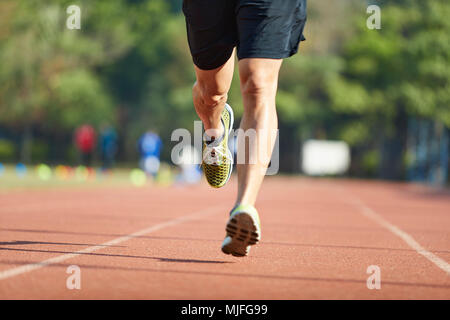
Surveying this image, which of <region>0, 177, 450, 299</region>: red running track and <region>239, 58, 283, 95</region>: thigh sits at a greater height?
<region>239, 58, 283, 95</region>: thigh

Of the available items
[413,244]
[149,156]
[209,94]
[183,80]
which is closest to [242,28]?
[209,94]

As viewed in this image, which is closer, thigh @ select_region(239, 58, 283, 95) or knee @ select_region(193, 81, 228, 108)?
thigh @ select_region(239, 58, 283, 95)

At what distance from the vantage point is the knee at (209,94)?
5.45 meters

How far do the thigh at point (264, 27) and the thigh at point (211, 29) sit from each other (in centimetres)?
17

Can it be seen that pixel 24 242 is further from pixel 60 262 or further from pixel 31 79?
pixel 31 79

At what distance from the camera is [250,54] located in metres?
4.52

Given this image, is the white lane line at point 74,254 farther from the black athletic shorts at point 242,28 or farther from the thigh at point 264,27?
the thigh at point 264,27

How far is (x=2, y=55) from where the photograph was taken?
122ft

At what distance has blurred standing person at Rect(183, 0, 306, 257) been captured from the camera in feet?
14.1

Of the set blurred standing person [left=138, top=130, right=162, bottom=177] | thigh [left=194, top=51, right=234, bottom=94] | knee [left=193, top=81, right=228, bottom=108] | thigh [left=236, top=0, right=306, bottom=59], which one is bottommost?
blurred standing person [left=138, top=130, right=162, bottom=177]

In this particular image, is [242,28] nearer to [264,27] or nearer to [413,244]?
[264,27]

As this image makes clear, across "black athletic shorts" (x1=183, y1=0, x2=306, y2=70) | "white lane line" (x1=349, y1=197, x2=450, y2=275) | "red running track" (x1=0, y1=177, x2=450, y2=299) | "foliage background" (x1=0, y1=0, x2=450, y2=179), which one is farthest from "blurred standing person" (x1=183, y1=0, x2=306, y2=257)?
"foliage background" (x1=0, y1=0, x2=450, y2=179)

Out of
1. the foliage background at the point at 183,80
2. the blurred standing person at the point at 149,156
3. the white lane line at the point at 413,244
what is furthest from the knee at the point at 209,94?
the foliage background at the point at 183,80

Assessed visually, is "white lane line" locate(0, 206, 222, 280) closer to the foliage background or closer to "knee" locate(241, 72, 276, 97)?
"knee" locate(241, 72, 276, 97)
